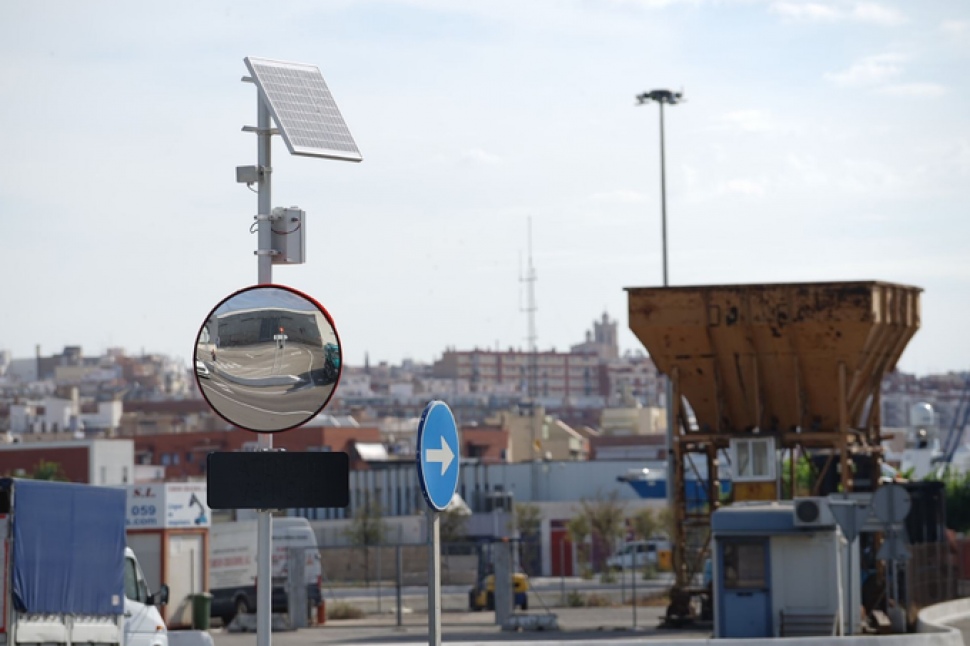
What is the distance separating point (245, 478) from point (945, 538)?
100 feet

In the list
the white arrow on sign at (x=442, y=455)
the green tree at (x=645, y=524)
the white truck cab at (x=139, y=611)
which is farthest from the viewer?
the green tree at (x=645, y=524)

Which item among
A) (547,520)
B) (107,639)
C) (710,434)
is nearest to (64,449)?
(547,520)

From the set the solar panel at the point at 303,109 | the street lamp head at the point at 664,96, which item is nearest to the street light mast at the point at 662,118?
the street lamp head at the point at 664,96

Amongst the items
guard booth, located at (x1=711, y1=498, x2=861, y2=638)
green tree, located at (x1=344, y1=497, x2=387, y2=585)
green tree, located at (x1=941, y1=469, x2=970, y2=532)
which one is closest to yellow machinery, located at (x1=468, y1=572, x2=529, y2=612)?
guard booth, located at (x1=711, y1=498, x2=861, y2=638)

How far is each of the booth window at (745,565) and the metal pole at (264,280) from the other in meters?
17.5

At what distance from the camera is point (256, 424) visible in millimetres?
7094

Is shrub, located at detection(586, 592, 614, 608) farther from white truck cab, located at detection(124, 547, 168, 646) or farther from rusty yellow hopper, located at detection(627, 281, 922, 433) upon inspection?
white truck cab, located at detection(124, 547, 168, 646)

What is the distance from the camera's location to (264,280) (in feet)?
25.5

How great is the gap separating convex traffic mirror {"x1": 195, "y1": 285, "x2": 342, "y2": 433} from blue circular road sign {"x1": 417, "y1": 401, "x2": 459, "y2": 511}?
2.64 feet

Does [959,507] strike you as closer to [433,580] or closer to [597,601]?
[597,601]

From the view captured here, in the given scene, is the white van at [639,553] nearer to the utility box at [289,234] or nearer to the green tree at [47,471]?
the green tree at [47,471]

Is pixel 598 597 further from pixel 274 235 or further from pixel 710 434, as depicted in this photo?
pixel 274 235

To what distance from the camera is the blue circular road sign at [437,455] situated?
308 inches

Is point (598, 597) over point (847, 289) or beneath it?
beneath
